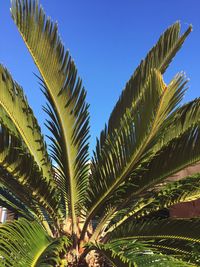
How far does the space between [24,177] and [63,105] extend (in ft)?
3.09

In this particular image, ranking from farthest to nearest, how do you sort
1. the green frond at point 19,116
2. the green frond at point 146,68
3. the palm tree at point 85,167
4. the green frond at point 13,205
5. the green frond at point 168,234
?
the green frond at point 146,68, the green frond at point 13,205, the green frond at point 19,116, the green frond at point 168,234, the palm tree at point 85,167

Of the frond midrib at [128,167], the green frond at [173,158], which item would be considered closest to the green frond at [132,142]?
the frond midrib at [128,167]

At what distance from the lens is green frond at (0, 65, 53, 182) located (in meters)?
4.64

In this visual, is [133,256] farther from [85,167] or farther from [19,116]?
[19,116]

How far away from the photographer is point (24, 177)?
4543mm

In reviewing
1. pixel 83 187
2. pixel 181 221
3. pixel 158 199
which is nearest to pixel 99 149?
pixel 83 187

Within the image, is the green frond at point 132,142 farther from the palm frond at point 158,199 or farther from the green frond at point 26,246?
the green frond at point 26,246

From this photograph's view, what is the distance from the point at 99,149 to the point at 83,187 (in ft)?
1.60

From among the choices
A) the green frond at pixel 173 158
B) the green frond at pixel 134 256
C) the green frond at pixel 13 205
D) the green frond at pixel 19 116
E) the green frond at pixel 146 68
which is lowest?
the green frond at pixel 134 256

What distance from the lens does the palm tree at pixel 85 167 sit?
165 inches

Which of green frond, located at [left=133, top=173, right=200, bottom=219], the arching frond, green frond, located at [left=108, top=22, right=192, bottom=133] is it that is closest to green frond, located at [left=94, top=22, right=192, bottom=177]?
green frond, located at [left=108, top=22, right=192, bottom=133]

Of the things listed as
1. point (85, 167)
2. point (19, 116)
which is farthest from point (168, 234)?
point (19, 116)

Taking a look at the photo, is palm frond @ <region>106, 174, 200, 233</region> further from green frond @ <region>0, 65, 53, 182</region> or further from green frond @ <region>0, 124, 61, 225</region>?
green frond @ <region>0, 65, 53, 182</region>

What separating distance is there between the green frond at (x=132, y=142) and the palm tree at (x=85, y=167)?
0.04 feet
